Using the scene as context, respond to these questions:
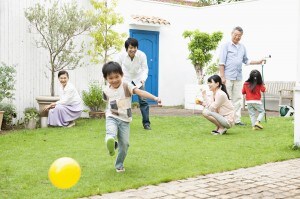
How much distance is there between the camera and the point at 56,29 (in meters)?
10.1

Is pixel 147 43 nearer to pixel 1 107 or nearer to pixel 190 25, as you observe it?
pixel 190 25

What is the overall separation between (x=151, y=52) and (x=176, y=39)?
115cm

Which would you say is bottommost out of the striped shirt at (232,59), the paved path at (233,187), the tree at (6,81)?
the paved path at (233,187)

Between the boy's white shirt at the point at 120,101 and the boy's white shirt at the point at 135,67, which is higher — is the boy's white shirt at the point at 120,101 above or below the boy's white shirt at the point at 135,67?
below

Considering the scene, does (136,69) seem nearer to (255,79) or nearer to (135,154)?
(255,79)

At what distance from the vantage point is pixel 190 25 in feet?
52.5

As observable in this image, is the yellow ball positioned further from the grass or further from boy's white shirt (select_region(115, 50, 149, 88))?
boy's white shirt (select_region(115, 50, 149, 88))

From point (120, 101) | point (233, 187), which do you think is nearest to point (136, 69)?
point (120, 101)

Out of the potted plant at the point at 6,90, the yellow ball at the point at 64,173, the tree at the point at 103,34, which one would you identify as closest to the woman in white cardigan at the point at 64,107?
the potted plant at the point at 6,90

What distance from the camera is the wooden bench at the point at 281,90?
13539 millimetres

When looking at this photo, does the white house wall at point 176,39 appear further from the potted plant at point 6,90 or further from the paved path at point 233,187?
the paved path at point 233,187

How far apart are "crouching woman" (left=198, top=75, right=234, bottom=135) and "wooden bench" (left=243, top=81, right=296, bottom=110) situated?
5.51 metres

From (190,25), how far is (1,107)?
8339 millimetres

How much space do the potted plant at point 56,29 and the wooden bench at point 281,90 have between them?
6126 millimetres
